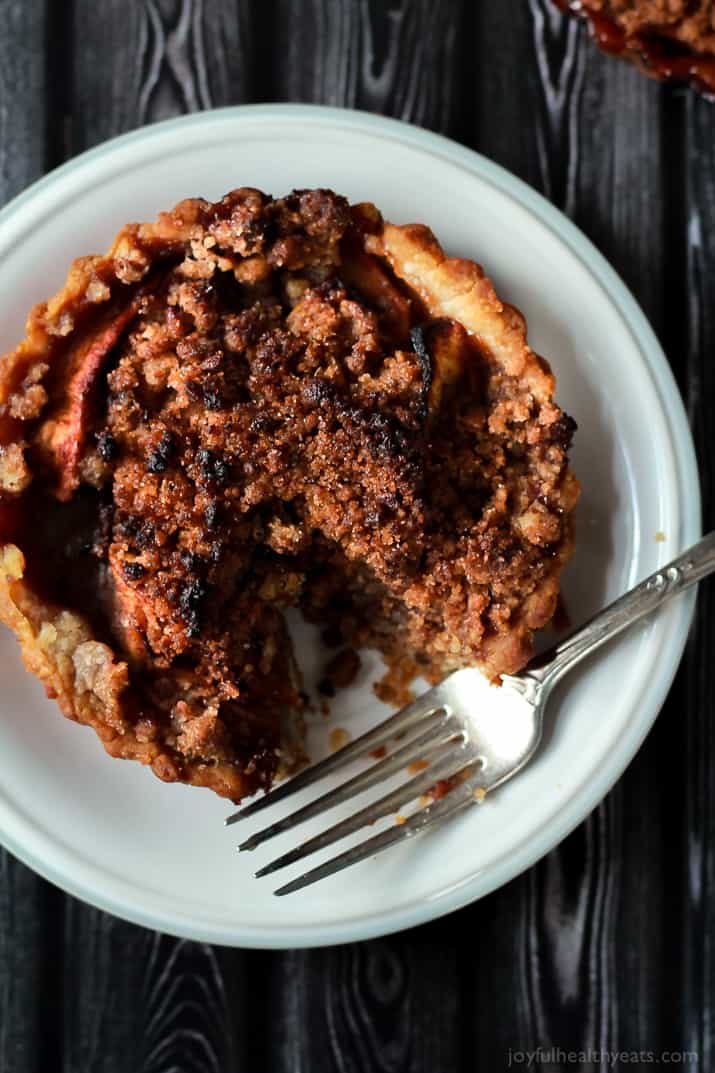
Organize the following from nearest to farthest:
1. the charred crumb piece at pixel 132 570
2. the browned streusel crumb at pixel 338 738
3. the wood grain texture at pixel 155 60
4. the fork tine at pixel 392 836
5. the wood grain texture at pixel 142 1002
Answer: the charred crumb piece at pixel 132 570 → the fork tine at pixel 392 836 → the browned streusel crumb at pixel 338 738 → the wood grain texture at pixel 142 1002 → the wood grain texture at pixel 155 60

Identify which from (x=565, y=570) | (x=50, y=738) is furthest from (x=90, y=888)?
(x=565, y=570)

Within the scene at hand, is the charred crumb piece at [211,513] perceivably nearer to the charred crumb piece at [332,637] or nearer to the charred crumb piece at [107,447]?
the charred crumb piece at [107,447]

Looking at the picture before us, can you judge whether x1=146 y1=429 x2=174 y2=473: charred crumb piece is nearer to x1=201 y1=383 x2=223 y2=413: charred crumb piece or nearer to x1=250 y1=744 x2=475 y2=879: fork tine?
x1=201 y1=383 x2=223 y2=413: charred crumb piece

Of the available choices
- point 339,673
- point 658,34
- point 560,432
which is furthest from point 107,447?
point 658,34

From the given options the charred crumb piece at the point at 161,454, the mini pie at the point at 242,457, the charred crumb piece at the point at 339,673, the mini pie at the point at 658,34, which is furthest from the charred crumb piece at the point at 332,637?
the mini pie at the point at 658,34

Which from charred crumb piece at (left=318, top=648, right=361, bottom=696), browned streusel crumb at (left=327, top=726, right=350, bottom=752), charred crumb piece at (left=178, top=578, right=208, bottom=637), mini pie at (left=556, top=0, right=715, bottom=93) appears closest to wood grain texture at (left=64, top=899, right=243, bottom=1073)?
browned streusel crumb at (left=327, top=726, right=350, bottom=752)
